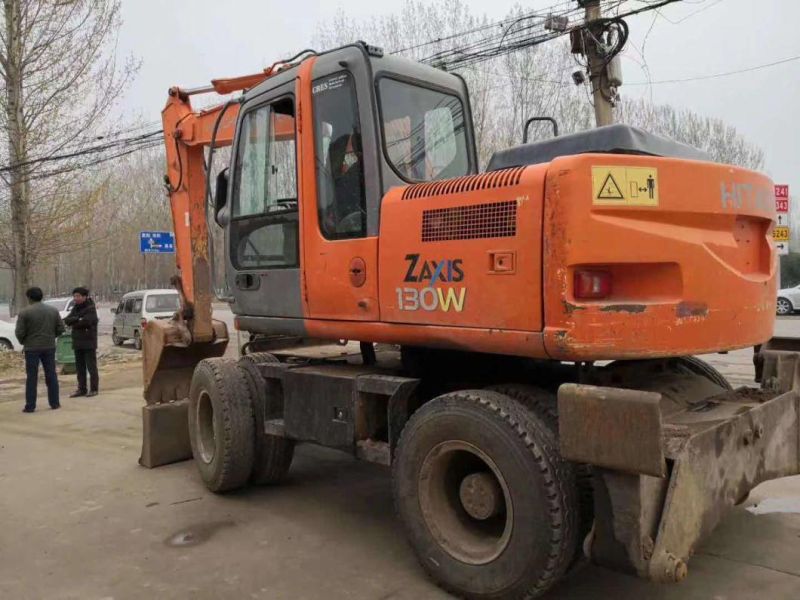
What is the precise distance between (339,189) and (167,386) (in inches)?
131

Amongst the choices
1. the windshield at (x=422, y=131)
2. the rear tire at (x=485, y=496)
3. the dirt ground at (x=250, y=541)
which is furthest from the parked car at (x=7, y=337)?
the rear tire at (x=485, y=496)

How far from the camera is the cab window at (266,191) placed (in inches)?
182

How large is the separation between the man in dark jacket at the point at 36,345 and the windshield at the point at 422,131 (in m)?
7.22

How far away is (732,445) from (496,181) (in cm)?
169

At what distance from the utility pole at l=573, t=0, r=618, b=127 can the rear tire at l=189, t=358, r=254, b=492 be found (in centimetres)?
943

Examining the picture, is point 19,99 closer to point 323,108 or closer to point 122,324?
point 122,324

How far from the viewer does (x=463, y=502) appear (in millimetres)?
3480

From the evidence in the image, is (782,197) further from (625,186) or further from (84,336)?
(84,336)

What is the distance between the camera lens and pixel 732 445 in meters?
3.16

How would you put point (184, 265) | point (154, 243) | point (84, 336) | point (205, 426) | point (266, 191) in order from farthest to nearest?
point (154, 243) → point (84, 336) → point (184, 265) → point (205, 426) → point (266, 191)

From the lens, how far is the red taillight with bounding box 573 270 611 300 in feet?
9.96

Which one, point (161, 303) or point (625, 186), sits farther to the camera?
point (161, 303)

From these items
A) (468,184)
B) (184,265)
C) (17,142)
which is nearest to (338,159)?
(468,184)

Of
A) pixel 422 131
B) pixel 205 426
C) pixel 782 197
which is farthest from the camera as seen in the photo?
pixel 782 197
